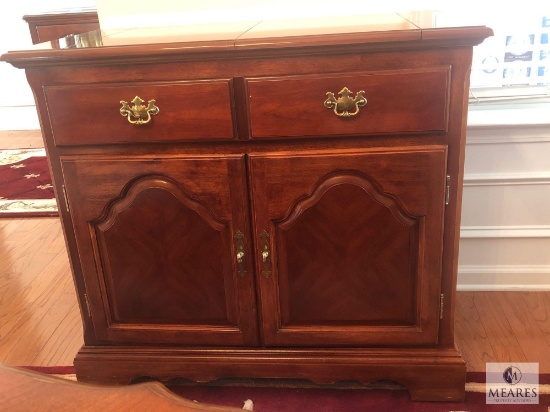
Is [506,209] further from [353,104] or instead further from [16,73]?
[16,73]

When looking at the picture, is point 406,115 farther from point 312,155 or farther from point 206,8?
point 206,8

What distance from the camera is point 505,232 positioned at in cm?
175

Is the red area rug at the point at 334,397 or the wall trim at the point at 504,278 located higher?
the wall trim at the point at 504,278

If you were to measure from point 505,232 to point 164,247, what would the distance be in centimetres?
108

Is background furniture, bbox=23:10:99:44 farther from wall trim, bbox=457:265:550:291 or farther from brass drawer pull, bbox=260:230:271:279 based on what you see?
wall trim, bbox=457:265:550:291

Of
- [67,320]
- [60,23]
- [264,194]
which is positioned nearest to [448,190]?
[264,194]

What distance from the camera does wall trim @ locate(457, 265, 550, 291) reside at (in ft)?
5.87

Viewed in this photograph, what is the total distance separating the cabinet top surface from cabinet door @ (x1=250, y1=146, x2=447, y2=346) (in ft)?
0.73

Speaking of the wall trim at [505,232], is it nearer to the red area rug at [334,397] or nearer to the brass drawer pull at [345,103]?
the red area rug at [334,397]

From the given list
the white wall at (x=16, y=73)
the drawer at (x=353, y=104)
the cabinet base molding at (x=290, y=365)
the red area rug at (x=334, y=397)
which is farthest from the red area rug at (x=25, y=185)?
the drawer at (x=353, y=104)

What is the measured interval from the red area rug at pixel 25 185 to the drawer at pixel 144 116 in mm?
1660

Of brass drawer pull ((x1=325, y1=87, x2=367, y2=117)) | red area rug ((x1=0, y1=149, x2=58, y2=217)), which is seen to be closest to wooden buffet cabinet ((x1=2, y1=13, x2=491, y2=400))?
brass drawer pull ((x1=325, y1=87, x2=367, y2=117))

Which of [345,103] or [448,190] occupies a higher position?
[345,103]

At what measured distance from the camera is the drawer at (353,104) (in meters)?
1.10
